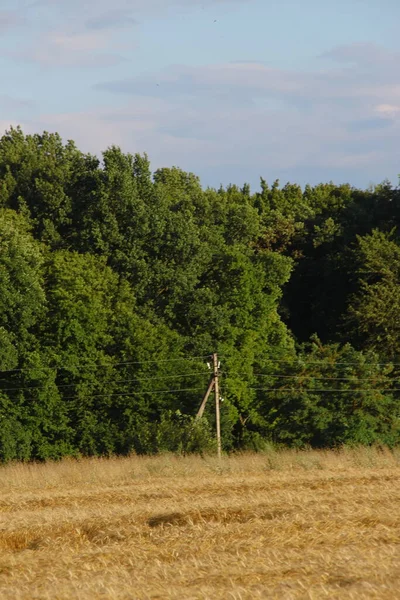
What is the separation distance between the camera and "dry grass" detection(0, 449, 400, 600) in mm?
12656

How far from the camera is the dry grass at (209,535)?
12656mm

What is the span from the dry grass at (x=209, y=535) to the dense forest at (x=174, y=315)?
18.2m

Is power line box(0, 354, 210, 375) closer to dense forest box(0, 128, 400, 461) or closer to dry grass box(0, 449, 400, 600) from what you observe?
dense forest box(0, 128, 400, 461)

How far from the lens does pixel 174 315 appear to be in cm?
6000

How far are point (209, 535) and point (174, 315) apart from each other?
43.2 m

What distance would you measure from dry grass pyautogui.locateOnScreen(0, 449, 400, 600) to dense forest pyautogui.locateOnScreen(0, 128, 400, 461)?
1821cm

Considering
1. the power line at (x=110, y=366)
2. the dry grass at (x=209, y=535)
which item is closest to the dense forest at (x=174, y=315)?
the power line at (x=110, y=366)

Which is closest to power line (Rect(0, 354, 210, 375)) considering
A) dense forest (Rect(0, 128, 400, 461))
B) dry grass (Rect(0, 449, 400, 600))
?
dense forest (Rect(0, 128, 400, 461))

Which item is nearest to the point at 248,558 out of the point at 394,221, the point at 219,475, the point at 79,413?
the point at 219,475

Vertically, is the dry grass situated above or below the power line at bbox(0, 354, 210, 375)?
below

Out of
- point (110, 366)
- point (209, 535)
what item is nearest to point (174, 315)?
point (110, 366)

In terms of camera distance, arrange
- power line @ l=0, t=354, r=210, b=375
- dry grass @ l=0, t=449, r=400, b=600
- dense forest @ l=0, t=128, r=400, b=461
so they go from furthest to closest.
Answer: power line @ l=0, t=354, r=210, b=375
dense forest @ l=0, t=128, r=400, b=461
dry grass @ l=0, t=449, r=400, b=600

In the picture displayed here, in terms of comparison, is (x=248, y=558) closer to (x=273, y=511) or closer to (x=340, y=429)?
(x=273, y=511)

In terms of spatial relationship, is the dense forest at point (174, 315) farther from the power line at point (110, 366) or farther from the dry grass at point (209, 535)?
the dry grass at point (209, 535)
